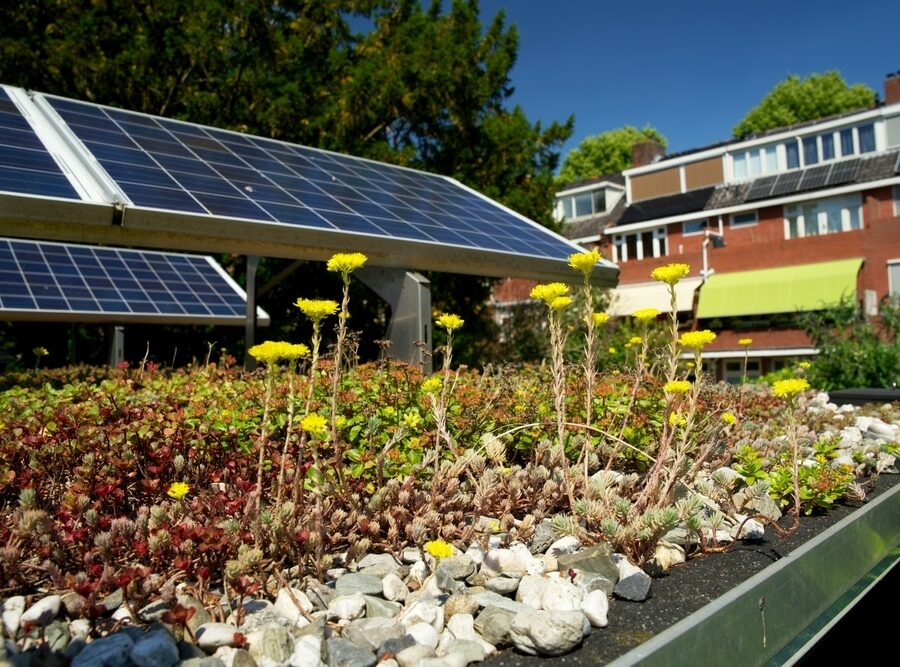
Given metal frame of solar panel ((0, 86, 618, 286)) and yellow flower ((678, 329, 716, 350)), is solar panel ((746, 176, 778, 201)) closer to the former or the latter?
metal frame of solar panel ((0, 86, 618, 286))

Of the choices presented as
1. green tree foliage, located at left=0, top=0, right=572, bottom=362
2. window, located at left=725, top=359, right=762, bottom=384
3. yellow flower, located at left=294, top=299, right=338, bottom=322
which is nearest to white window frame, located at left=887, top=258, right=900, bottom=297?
window, located at left=725, top=359, right=762, bottom=384

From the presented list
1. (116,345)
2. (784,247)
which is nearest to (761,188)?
(784,247)

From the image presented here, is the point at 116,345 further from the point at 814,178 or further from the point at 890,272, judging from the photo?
the point at 814,178

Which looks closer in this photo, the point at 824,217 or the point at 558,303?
the point at 558,303

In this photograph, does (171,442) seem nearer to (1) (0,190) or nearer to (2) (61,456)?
(2) (61,456)

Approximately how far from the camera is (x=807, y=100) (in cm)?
4934

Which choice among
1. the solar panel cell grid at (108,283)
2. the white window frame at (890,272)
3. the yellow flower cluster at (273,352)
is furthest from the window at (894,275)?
the yellow flower cluster at (273,352)

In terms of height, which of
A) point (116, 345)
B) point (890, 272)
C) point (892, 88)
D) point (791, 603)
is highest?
point (892, 88)

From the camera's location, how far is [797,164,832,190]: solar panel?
1250 inches

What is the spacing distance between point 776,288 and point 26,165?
3030cm

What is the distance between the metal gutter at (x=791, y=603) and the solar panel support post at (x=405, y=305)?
14.3 ft

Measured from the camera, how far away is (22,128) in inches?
263

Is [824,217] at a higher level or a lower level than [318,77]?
lower

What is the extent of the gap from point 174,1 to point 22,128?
12.4 metres
